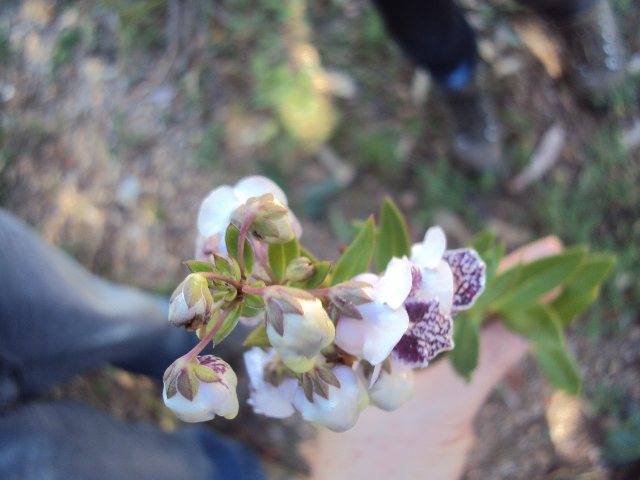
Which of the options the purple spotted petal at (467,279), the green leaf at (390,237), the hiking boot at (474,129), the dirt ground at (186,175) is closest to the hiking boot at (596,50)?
the dirt ground at (186,175)

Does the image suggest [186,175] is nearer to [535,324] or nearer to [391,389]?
[535,324]

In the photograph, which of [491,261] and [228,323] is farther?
[491,261]

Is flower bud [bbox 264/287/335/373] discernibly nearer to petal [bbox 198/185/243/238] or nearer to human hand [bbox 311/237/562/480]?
petal [bbox 198/185/243/238]

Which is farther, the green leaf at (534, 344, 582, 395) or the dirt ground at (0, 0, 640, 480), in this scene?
the dirt ground at (0, 0, 640, 480)

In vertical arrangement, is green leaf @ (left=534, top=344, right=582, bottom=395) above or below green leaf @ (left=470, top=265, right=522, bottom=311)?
below

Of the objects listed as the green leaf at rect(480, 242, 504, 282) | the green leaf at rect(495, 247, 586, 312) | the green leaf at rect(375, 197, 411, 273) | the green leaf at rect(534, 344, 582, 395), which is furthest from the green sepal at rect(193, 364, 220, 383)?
the green leaf at rect(534, 344, 582, 395)

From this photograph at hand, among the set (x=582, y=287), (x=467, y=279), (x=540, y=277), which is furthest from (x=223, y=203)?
(x=582, y=287)

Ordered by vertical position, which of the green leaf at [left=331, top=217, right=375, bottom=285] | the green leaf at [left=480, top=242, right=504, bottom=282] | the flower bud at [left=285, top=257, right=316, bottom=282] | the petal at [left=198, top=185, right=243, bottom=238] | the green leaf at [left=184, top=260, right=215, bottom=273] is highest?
A: the petal at [left=198, top=185, right=243, bottom=238]
